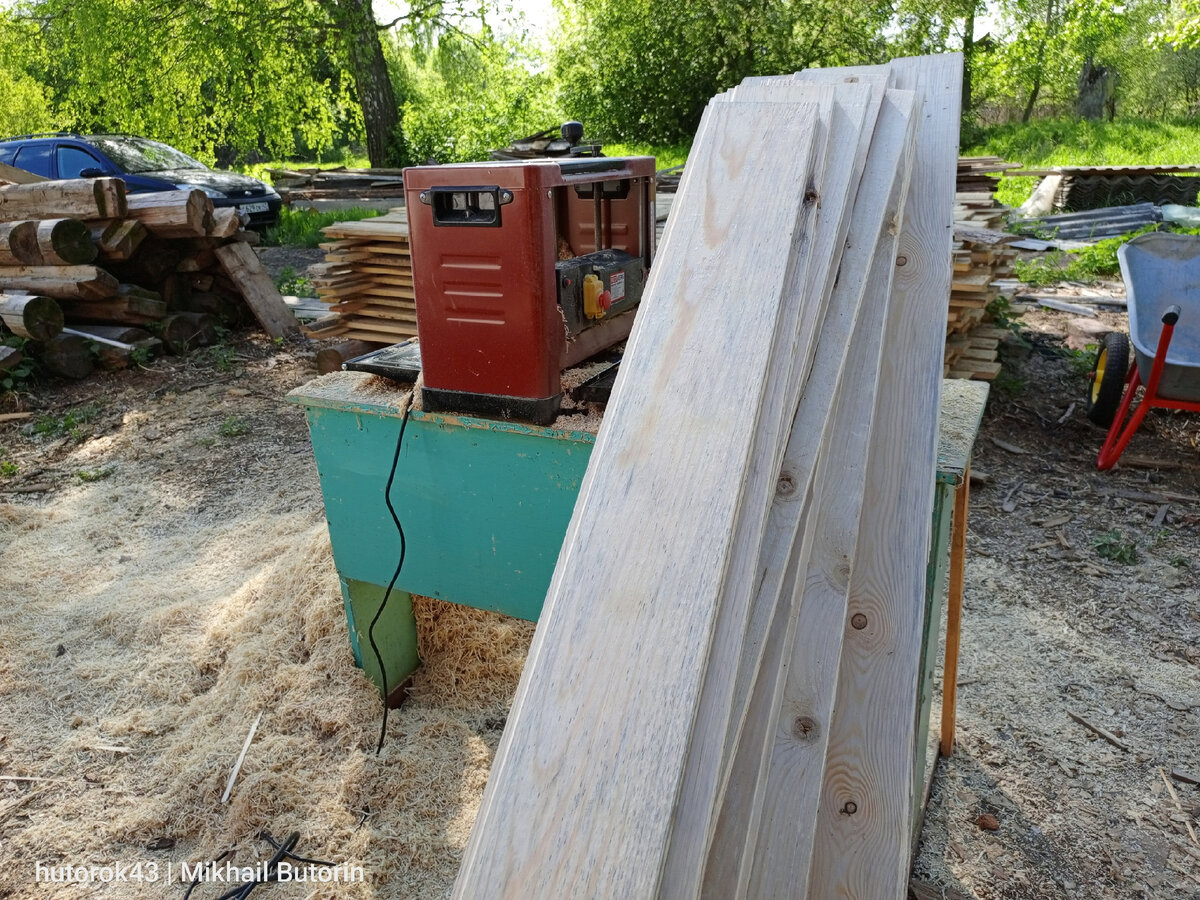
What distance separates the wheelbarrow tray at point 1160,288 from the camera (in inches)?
173

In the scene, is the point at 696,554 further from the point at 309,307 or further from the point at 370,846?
the point at 309,307

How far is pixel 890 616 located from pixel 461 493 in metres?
1.21

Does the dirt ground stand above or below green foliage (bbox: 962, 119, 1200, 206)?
below

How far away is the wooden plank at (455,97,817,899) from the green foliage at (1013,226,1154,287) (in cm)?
803

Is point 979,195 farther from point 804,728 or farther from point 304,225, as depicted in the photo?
point 304,225

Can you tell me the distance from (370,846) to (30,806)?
1043 mm

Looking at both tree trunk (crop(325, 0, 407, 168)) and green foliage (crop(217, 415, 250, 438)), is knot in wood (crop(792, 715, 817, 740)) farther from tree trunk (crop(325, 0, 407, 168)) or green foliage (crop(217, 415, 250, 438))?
tree trunk (crop(325, 0, 407, 168))

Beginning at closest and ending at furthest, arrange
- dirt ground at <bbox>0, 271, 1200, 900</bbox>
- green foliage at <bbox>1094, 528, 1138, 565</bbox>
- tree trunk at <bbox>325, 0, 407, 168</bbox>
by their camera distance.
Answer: dirt ground at <bbox>0, 271, 1200, 900</bbox>, green foliage at <bbox>1094, 528, 1138, 565</bbox>, tree trunk at <bbox>325, 0, 407, 168</bbox>

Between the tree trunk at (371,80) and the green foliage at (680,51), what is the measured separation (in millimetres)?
6268

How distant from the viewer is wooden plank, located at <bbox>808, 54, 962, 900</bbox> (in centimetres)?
131

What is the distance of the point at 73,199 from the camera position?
243 inches

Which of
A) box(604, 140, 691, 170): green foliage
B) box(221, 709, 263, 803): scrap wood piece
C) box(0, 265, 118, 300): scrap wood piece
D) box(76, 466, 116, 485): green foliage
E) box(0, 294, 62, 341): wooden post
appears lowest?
box(221, 709, 263, 803): scrap wood piece

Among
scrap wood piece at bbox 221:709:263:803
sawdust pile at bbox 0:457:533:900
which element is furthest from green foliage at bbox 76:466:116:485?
scrap wood piece at bbox 221:709:263:803

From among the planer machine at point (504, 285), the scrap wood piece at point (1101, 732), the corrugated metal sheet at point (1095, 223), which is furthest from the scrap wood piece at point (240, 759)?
the corrugated metal sheet at point (1095, 223)
